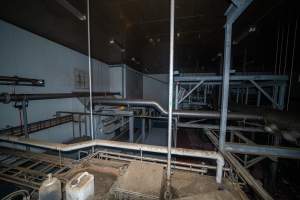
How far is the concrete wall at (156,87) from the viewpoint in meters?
8.65

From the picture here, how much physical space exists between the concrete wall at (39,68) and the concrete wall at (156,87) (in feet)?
17.6

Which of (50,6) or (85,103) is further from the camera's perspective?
(85,103)

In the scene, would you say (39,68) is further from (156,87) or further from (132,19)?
(156,87)

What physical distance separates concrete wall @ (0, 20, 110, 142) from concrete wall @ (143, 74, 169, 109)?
5358mm

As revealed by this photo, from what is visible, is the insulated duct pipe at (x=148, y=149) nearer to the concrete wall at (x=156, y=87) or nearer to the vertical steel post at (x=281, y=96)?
the vertical steel post at (x=281, y=96)

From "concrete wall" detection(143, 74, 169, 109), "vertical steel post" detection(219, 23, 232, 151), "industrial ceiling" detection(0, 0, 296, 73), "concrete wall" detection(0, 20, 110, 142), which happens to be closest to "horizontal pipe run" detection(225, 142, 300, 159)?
"vertical steel post" detection(219, 23, 232, 151)

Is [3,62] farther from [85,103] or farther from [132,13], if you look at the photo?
[132,13]

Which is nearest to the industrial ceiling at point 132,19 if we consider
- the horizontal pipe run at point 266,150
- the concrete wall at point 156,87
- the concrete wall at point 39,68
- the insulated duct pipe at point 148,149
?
the concrete wall at point 39,68

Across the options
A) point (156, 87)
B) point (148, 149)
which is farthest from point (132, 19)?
point (156, 87)

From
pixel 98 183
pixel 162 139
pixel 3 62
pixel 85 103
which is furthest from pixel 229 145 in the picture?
pixel 162 139

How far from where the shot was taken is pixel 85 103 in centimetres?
370

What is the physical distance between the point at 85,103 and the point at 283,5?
4.51 metres

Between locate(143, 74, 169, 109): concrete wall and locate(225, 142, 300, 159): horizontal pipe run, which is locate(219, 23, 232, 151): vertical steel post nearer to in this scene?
locate(225, 142, 300, 159): horizontal pipe run

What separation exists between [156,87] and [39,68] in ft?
22.5
